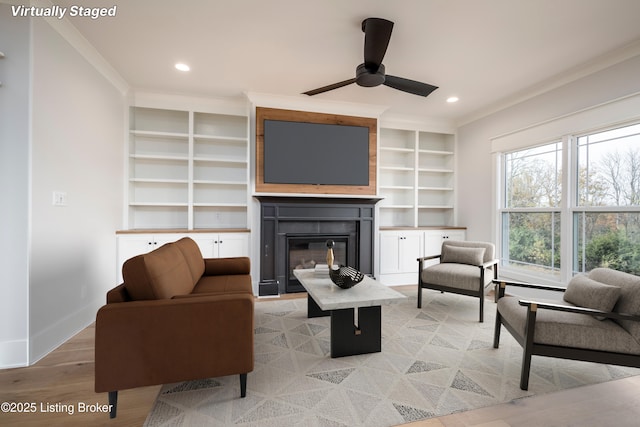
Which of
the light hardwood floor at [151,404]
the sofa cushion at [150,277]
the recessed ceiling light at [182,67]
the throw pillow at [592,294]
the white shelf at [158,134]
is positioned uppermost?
the recessed ceiling light at [182,67]

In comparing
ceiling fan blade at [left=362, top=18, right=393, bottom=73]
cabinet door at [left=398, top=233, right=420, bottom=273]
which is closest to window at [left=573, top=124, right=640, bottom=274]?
cabinet door at [left=398, top=233, right=420, bottom=273]

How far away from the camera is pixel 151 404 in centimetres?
158

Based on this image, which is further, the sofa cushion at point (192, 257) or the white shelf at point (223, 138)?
the white shelf at point (223, 138)

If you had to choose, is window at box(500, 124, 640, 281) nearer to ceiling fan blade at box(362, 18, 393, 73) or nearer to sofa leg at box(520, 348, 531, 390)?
sofa leg at box(520, 348, 531, 390)

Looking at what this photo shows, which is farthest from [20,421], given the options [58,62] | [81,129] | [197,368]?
[58,62]

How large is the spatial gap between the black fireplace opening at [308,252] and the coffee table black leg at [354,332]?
1730 mm

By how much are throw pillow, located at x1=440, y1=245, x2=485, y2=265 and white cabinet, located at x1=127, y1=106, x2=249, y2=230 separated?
280 cm

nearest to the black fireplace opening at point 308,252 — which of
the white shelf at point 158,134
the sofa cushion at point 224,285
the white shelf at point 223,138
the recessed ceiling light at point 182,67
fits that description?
the sofa cushion at point 224,285

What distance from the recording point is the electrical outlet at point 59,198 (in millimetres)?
2218

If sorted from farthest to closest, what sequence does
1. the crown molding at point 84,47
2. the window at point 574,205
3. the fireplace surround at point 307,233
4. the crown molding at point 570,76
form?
the fireplace surround at point 307,233 < the window at point 574,205 < the crown molding at point 570,76 < the crown molding at point 84,47

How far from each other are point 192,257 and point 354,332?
155cm

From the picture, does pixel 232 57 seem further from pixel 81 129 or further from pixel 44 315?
pixel 44 315

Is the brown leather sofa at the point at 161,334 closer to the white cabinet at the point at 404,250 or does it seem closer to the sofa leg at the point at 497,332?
the sofa leg at the point at 497,332

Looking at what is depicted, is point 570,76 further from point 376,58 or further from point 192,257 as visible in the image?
point 192,257
